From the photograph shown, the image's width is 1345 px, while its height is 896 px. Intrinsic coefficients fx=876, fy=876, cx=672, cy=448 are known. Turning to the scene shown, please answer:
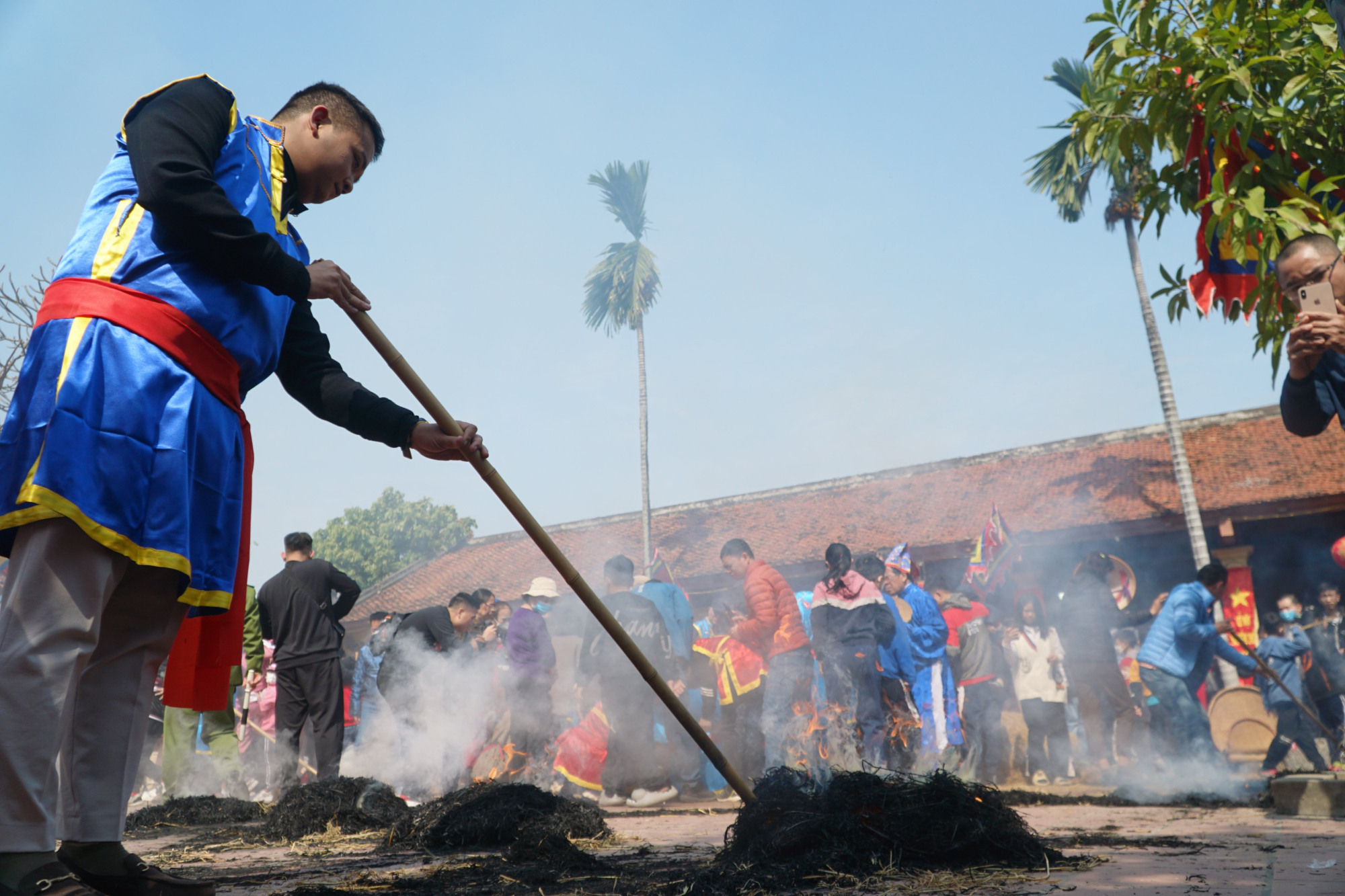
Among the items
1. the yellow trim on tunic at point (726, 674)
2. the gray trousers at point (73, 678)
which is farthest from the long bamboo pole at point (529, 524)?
the yellow trim on tunic at point (726, 674)

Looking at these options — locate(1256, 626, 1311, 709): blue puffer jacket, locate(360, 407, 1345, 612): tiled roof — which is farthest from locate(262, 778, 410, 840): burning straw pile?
locate(360, 407, 1345, 612): tiled roof

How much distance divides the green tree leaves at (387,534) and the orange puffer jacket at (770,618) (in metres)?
42.2

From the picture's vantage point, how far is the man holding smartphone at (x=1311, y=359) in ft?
9.18

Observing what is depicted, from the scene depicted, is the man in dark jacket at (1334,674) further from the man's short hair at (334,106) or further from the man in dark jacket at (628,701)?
the man's short hair at (334,106)

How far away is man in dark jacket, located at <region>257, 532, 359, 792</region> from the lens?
6.54 meters

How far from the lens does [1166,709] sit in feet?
24.0

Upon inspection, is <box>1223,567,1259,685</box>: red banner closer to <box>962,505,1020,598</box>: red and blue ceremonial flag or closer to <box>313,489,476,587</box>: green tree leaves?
<box>962,505,1020,598</box>: red and blue ceremonial flag

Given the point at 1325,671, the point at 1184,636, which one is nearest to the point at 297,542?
the point at 1184,636

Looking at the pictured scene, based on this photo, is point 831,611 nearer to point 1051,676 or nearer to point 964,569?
point 1051,676

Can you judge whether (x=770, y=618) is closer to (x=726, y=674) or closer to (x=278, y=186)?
(x=726, y=674)

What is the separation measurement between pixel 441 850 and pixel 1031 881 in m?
2.48

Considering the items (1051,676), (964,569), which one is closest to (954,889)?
(1051,676)

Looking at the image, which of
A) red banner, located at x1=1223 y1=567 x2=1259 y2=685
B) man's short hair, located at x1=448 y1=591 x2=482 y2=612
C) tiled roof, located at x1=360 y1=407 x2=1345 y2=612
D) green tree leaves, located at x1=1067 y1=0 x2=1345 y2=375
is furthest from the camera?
tiled roof, located at x1=360 y1=407 x2=1345 y2=612

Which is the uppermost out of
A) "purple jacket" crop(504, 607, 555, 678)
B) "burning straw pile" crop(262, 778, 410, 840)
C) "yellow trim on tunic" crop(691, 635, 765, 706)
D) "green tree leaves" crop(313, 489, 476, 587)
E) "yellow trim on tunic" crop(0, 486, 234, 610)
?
"green tree leaves" crop(313, 489, 476, 587)
